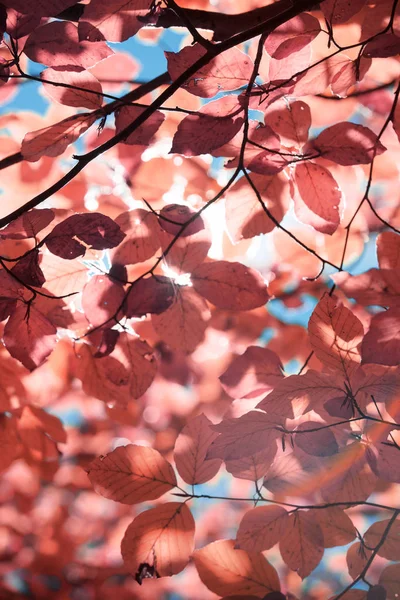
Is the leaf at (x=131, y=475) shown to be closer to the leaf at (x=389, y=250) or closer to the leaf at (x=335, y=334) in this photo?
the leaf at (x=335, y=334)

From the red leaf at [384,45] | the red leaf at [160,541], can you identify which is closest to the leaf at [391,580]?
the red leaf at [160,541]

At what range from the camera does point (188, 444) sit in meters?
0.66

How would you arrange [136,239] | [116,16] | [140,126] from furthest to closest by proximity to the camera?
[136,239], [140,126], [116,16]

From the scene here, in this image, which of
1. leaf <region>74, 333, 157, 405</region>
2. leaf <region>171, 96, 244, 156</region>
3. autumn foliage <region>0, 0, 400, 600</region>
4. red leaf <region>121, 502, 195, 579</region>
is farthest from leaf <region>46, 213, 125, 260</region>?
red leaf <region>121, 502, 195, 579</region>

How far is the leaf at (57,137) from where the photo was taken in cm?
60

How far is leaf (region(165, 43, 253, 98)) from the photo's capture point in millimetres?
559

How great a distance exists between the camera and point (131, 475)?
621 millimetres

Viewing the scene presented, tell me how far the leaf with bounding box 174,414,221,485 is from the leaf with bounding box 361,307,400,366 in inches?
9.1

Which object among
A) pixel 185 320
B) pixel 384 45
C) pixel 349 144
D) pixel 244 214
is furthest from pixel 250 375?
pixel 384 45

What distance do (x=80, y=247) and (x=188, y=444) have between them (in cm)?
29

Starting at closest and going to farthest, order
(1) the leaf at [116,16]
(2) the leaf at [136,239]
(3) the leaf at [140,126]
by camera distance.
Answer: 1. (1) the leaf at [116,16]
2. (3) the leaf at [140,126]
3. (2) the leaf at [136,239]

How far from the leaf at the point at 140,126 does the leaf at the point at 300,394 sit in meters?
0.35

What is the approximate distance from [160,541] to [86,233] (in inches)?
15.3

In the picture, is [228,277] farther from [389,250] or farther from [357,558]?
[357,558]
